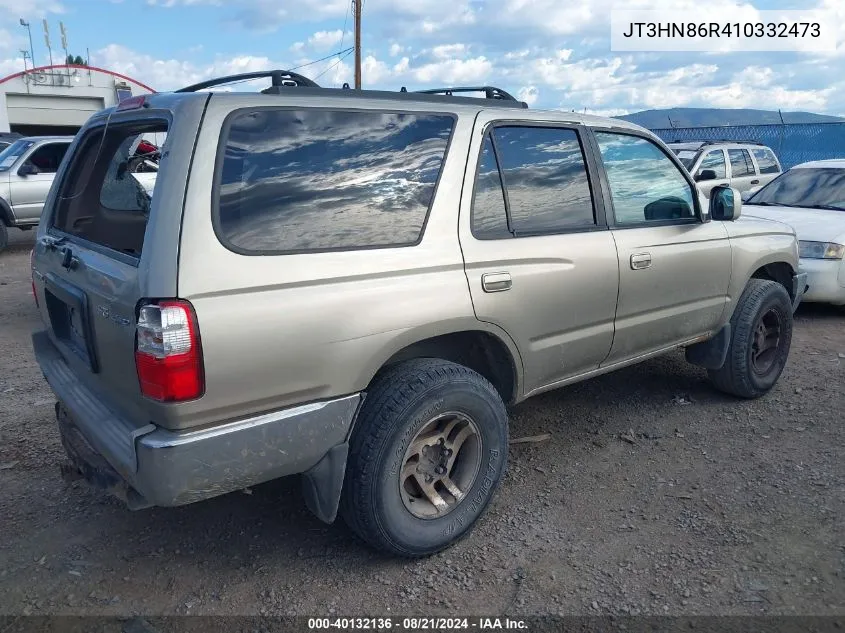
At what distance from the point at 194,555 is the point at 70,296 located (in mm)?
1212

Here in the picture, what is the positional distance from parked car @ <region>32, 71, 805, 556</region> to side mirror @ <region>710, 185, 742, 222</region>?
472 mm

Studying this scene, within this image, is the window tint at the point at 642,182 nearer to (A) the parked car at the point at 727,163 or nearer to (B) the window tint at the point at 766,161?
(A) the parked car at the point at 727,163

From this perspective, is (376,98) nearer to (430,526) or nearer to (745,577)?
(430,526)

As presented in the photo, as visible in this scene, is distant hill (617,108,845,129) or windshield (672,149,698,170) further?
distant hill (617,108,845,129)

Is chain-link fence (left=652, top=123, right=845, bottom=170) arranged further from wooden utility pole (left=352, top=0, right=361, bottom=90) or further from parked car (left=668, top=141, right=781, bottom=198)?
Answer: wooden utility pole (left=352, top=0, right=361, bottom=90)

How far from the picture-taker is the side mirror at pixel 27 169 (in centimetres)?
1126

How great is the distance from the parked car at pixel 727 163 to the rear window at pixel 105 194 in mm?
9347

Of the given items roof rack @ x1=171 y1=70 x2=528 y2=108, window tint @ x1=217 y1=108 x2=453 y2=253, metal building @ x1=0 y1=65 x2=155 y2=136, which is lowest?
window tint @ x1=217 y1=108 x2=453 y2=253

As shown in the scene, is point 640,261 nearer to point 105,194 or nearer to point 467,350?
point 467,350

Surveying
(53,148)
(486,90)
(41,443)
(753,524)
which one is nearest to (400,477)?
(753,524)

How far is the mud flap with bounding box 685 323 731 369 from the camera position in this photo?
4504 millimetres

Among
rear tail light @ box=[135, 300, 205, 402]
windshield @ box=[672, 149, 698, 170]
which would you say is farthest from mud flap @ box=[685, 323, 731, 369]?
windshield @ box=[672, 149, 698, 170]

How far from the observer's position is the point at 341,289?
2.58 metres

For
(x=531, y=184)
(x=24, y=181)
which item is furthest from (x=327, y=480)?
(x=24, y=181)
